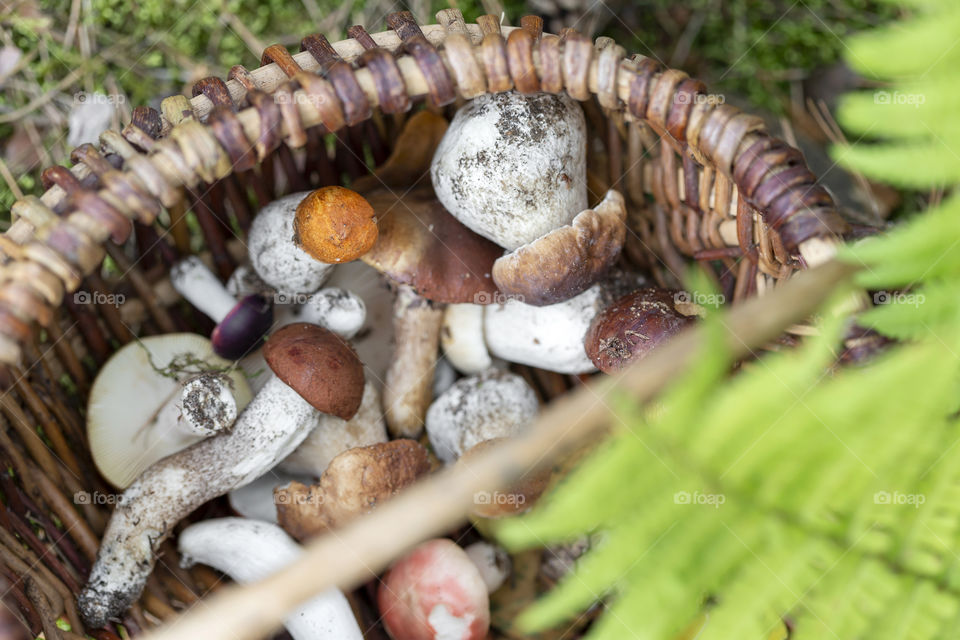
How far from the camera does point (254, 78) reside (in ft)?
5.29

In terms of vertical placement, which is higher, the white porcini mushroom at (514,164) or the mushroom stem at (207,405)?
the white porcini mushroom at (514,164)

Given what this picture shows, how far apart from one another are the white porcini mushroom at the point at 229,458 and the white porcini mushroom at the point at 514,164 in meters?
0.53

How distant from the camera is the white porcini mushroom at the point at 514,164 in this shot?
1811 millimetres

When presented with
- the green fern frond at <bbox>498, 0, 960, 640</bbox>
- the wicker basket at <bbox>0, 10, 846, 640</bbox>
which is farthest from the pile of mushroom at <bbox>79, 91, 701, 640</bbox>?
the green fern frond at <bbox>498, 0, 960, 640</bbox>

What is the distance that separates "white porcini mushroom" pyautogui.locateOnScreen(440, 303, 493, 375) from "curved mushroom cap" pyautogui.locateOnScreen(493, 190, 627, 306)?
0.32 m

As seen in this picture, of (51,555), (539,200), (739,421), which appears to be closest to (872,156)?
(739,421)

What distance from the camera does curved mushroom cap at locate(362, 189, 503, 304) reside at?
6.32 ft

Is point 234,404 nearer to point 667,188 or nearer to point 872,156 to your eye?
point 667,188

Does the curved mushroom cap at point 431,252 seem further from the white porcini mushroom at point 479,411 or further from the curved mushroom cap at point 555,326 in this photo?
the white porcini mushroom at point 479,411

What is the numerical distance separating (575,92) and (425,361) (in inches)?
38.0

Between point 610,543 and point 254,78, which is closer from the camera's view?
point 610,543

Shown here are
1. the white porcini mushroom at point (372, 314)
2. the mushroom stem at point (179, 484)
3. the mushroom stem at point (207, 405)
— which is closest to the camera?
the mushroom stem at point (179, 484)

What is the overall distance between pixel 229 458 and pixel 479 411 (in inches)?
26.9

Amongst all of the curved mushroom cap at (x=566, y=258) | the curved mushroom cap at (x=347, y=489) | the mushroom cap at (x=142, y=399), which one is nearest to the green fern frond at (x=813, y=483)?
the curved mushroom cap at (x=566, y=258)
